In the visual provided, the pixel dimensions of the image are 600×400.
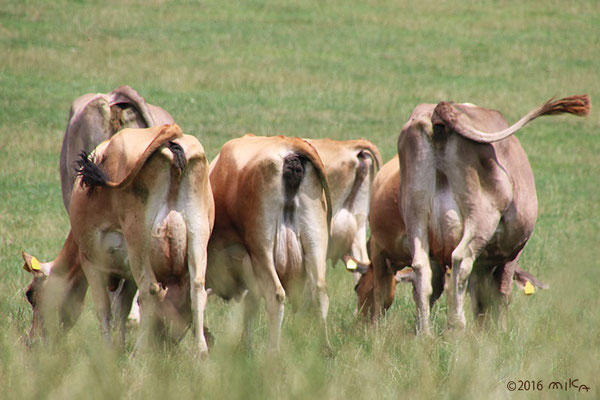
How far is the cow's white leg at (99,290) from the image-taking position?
705 centimetres

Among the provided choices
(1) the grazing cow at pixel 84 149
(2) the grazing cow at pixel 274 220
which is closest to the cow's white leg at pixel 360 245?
(1) the grazing cow at pixel 84 149

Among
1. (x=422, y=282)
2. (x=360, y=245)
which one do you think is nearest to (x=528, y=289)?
(x=422, y=282)

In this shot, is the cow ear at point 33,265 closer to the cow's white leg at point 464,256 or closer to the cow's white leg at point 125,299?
the cow's white leg at point 125,299

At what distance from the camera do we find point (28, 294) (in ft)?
24.4

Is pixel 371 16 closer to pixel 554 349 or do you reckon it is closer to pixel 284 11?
pixel 284 11

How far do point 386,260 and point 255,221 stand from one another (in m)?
2.26

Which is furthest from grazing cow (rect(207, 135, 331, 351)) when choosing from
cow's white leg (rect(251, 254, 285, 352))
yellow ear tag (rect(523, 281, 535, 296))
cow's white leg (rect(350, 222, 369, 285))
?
cow's white leg (rect(350, 222, 369, 285))

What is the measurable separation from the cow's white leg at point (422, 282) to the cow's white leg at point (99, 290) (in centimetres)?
262

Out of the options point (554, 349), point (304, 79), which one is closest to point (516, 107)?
point (304, 79)

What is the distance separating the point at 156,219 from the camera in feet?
21.5

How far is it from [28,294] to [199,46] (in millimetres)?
24274

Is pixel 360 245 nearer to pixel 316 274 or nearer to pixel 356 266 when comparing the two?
pixel 356 266

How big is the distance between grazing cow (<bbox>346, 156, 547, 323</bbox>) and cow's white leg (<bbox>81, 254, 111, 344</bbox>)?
254 cm

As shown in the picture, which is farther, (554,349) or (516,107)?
(516,107)
